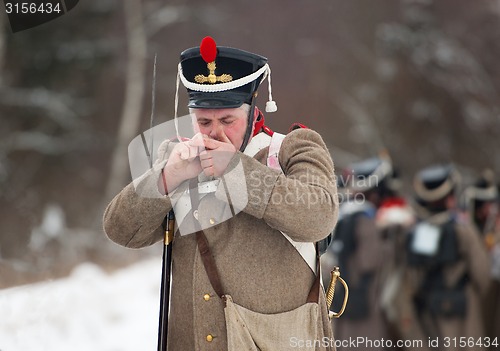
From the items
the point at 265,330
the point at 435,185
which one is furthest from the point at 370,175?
the point at 265,330

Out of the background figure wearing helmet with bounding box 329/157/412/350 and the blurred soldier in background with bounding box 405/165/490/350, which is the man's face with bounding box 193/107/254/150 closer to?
the background figure wearing helmet with bounding box 329/157/412/350

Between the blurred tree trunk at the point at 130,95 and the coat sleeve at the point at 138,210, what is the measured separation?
46.3 feet

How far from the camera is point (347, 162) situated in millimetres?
18125

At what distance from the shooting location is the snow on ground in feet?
18.2

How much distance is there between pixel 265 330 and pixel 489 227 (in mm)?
5920

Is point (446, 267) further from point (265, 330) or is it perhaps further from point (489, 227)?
point (265, 330)

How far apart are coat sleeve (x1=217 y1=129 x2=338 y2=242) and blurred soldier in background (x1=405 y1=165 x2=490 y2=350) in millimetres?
3949

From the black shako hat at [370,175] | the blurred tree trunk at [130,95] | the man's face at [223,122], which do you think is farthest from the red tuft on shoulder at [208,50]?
the blurred tree trunk at [130,95]

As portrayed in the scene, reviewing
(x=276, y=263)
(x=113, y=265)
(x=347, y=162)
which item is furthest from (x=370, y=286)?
(x=347, y=162)

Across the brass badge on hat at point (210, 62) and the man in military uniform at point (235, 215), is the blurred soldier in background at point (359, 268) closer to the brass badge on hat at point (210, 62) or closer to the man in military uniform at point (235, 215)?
the man in military uniform at point (235, 215)

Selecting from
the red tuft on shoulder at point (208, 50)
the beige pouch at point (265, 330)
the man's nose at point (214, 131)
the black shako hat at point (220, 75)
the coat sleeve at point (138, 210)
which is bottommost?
the beige pouch at point (265, 330)

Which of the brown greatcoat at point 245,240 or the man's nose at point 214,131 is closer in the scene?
the brown greatcoat at point 245,240

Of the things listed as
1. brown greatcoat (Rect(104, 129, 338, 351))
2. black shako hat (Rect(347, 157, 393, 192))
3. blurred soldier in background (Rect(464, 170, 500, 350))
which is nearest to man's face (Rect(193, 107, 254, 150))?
brown greatcoat (Rect(104, 129, 338, 351))

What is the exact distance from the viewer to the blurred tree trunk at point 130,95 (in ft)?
54.7
